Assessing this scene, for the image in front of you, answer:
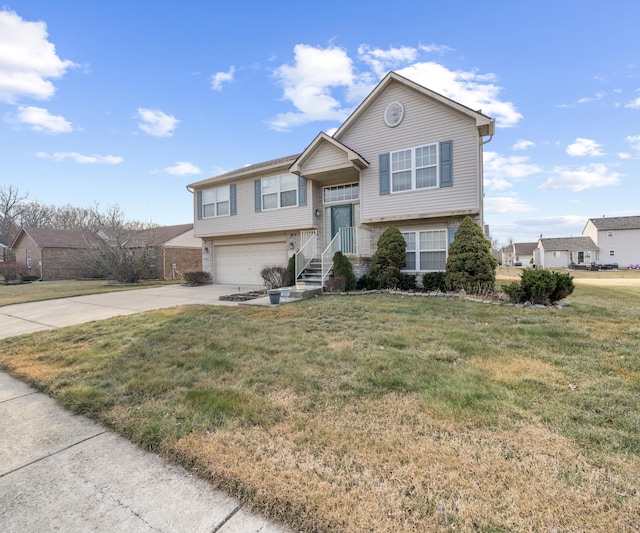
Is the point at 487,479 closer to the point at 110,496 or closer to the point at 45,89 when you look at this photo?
the point at 110,496

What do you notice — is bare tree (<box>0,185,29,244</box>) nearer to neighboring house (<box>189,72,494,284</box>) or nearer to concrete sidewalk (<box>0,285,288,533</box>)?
neighboring house (<box>189,72,494,284</box>)

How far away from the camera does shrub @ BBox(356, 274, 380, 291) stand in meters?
11.2

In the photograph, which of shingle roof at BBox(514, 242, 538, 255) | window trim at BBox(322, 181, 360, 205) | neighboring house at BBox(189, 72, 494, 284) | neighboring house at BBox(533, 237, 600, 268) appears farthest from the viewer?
shingle roof at BBox(514, 242, 538, 255)

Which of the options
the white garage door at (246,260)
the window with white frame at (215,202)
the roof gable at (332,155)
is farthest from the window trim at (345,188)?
the window with white frame at (215,202)

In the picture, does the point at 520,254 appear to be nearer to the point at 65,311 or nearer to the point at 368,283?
the point at 368,283

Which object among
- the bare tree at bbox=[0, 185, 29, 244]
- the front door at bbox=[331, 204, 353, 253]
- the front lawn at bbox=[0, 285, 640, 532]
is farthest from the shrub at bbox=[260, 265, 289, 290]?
the bare tree at bbox=[0, 185, 29, 244]

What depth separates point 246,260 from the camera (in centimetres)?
1658

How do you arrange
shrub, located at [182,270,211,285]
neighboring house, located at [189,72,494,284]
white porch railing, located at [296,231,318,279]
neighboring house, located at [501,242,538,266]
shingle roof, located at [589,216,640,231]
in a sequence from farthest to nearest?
neighboring house, located at [501,242,538,266] < shingle roof, located at [589,216,640,231] < shrub, located at [182,270,211,285] < white porch railing, located at [296,231,318,279] < neighboring house, located at [189,72,494,284]

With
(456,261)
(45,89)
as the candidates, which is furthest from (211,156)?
(456,261)

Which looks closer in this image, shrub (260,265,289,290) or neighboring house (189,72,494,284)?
neighboring house (189,72,494,284)

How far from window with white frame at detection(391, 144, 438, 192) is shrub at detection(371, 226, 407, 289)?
180 cm

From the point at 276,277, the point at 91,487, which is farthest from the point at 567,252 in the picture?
the point at 91,487

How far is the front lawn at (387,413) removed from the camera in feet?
6.26

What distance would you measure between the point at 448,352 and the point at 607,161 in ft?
74.2
